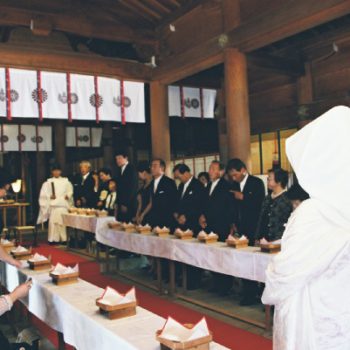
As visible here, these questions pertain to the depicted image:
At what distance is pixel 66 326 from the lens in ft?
10.4

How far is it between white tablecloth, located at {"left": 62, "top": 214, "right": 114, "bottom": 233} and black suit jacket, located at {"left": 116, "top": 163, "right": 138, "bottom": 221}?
0.50 m

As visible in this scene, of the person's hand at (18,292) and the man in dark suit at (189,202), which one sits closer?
the person's hand at (18,292)

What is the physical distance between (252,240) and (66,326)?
12.3ft

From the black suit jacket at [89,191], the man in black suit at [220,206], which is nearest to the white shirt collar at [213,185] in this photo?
the man in black suit at [220,206]

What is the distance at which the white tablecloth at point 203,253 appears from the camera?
4.83 m

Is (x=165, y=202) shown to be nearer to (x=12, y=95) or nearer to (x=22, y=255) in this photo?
(x=22, y=255)

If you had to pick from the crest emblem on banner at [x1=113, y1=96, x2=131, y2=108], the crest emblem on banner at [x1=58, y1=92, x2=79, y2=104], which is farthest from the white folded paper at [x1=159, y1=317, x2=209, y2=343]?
the crest emblem on banner at [x1=113, y1=96, x2=131, y2=108]

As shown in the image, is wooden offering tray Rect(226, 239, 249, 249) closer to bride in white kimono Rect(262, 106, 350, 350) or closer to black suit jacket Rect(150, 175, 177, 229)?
black suit jacket Rect(150, 175, 177, 229)

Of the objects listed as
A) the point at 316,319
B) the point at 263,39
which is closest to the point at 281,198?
the point at 263,39

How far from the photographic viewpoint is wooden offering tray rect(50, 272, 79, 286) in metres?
3.73

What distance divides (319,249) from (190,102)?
8429 millimetres

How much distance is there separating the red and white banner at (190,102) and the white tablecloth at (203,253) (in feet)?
11.2

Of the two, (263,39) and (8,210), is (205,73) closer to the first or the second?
(263,39)

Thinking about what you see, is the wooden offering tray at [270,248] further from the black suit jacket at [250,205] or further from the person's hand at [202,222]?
the person's hand at [202,222]
